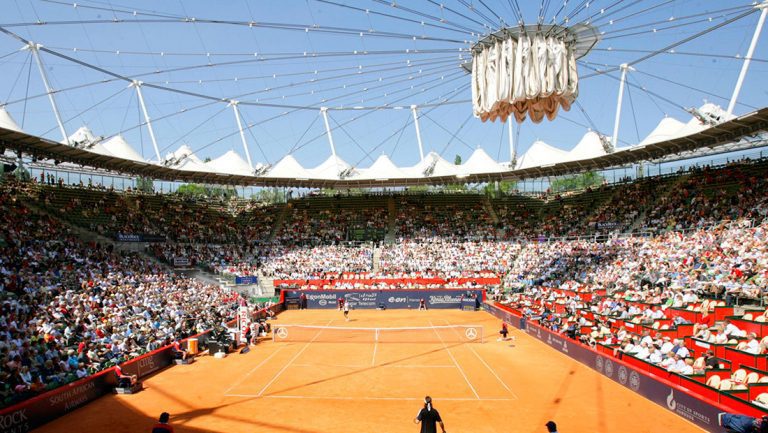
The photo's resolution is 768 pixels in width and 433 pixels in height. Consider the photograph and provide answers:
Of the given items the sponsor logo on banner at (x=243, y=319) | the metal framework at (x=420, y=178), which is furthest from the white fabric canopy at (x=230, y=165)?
the sponsor logo on banner at (x=243, y=319)

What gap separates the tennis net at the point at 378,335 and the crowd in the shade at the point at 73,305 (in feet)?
14.5

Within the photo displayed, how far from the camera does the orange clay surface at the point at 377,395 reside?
16672mm

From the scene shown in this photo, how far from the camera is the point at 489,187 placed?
69.8m

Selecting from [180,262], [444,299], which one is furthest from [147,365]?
[444,299]

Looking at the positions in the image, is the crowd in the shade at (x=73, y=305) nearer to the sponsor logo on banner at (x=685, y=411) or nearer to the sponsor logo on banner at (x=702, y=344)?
the sponsor logo on banner at (x=685, y=411)

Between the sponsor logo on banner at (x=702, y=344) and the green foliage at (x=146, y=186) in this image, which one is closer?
the sponsor logo on banner at (x=702, y=344)

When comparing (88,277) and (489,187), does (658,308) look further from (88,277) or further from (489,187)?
(489,187)

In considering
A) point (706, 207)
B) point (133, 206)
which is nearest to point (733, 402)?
point (706, 207)

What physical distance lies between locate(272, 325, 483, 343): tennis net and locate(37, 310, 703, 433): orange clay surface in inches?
87.6

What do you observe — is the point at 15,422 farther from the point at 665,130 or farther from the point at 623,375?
the point at 665,130

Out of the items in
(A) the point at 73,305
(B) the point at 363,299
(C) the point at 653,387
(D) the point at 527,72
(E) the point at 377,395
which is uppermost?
(D) the point at 527,72

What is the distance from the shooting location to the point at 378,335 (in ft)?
110

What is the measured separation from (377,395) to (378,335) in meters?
13.5

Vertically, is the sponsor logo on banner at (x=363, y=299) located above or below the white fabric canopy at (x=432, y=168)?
below
